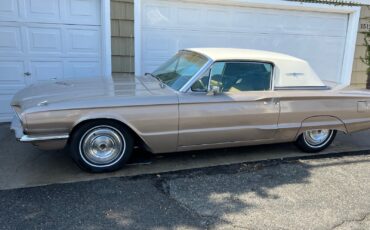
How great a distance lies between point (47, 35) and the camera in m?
6.37

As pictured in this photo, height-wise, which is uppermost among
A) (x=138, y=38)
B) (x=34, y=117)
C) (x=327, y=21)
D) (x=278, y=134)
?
(x=327, y=21)

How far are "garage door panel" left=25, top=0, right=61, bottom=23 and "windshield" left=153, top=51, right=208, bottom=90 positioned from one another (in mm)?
2453

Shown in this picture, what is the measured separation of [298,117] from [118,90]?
2.42 meters

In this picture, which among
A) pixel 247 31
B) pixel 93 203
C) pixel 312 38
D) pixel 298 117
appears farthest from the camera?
pixel 312 38

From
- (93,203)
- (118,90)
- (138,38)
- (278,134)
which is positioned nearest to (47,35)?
(138,38)

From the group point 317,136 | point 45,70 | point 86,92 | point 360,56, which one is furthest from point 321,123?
point 45,70

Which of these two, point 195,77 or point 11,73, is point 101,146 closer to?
point 195,77

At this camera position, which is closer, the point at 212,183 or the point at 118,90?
the point at 212,183

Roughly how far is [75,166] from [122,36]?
3.06 m

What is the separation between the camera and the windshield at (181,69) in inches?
178

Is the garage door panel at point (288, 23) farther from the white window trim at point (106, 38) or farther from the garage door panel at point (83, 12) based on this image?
the garage door panel at point (83, 12)

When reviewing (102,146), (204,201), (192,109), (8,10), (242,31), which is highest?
(8,10)

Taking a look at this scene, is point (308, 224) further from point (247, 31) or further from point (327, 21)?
point (327, 21)

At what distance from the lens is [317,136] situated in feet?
17.1
